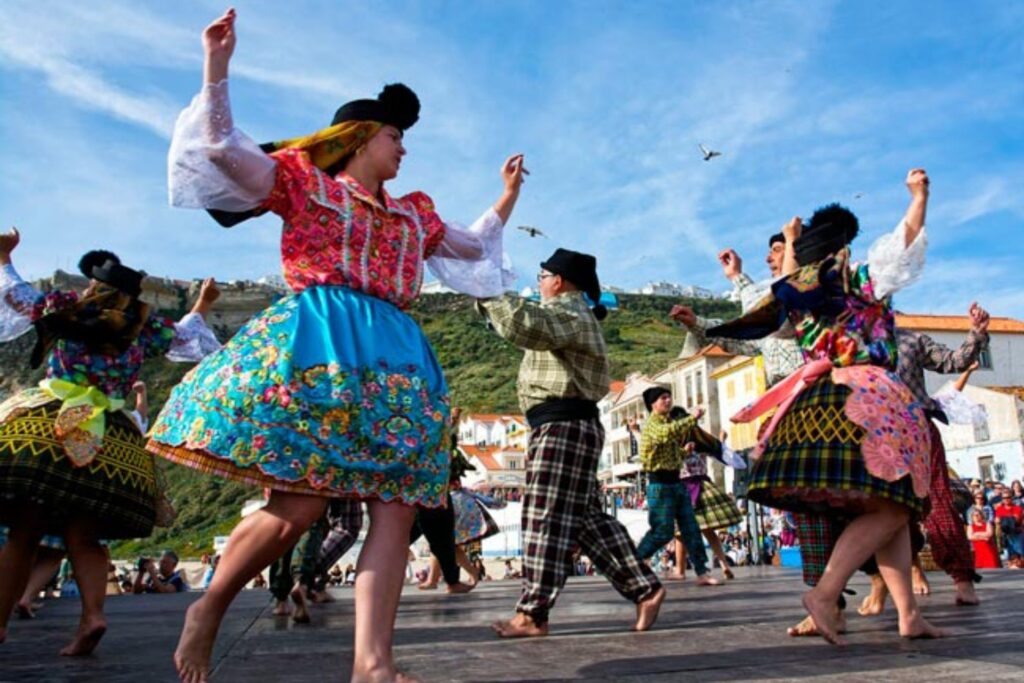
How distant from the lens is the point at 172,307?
117 m

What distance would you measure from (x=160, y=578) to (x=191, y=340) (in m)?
10.8

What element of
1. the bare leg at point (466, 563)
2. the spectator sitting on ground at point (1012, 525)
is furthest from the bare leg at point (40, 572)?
the spectator sitting on ground at point (1012, 525)

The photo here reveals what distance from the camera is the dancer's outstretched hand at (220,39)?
8.59ft

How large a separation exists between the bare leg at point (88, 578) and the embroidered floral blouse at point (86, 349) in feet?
2.12

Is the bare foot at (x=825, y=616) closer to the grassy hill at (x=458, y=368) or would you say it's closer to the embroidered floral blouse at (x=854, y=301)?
the embroidered floral blouse at (x=854, y=301)

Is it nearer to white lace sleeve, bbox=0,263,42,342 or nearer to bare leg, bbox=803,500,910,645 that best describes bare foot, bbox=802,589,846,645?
bare leg, bbox=803,500,910,645

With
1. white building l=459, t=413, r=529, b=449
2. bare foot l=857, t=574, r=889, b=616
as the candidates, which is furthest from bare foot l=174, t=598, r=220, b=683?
white building l=459, t=413, r=529, b=449

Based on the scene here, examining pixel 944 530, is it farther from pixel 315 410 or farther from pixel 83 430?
pixel 83 430

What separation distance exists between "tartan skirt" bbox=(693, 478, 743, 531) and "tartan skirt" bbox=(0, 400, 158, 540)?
7.37 meters

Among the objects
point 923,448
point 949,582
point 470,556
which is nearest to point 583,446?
point 923,448

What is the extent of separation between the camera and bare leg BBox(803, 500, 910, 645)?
3.65 m

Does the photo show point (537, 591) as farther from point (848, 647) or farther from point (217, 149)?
point (217, 149)

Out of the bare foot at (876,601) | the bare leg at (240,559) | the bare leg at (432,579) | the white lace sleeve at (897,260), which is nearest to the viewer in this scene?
the bare leg at (240,559)

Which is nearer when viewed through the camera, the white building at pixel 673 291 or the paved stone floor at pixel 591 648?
the paved stone floor at pixel 591 648
